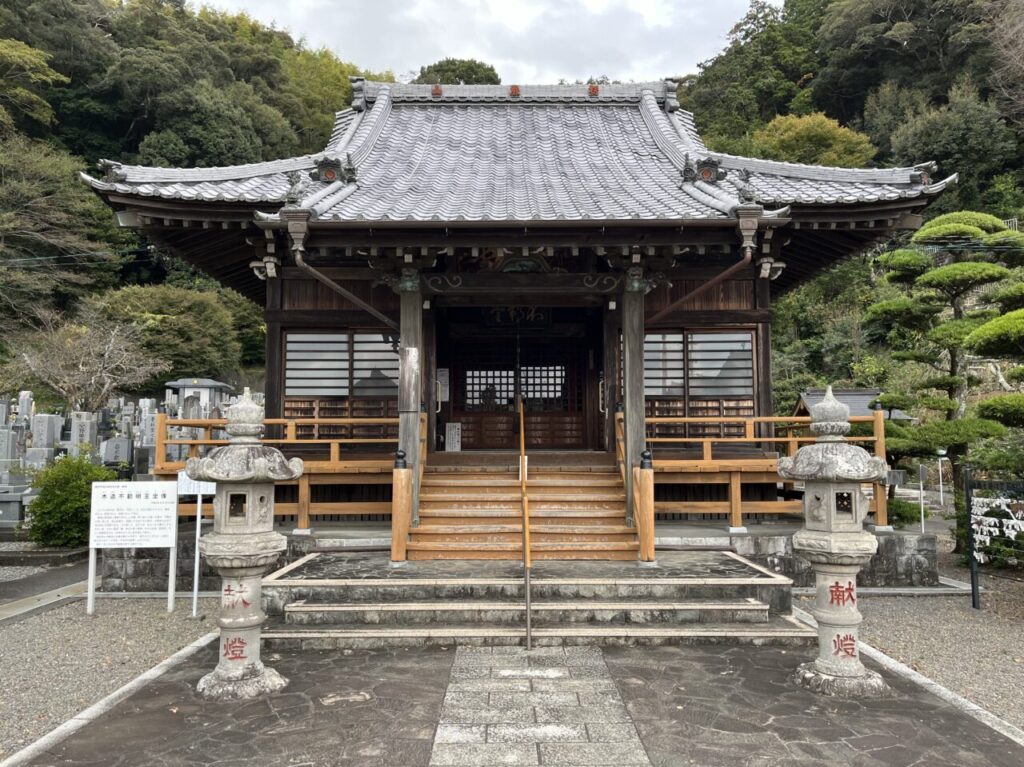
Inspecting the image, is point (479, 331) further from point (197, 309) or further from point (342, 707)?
point (197, 309)

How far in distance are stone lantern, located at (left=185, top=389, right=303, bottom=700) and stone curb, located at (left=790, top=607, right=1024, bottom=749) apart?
143 cm

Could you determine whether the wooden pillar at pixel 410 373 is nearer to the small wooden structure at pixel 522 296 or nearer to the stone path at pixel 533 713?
the small wooden structure at pixel 522 296

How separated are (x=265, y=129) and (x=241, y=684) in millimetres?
43691

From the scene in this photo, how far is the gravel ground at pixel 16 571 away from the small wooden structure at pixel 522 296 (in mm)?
3451

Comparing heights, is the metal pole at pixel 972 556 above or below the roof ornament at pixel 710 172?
below

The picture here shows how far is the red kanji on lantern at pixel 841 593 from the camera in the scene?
15.8ft

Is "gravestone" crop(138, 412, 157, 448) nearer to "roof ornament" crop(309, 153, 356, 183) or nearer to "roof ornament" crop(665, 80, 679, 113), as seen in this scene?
"roof ornament" crop(309, 153, 356, 183)

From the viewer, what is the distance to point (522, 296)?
805cm

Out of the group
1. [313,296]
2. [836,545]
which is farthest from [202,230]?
[836,545]

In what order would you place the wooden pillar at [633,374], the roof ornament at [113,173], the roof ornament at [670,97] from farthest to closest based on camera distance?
the roof ornament at [670,97] < the roof ornament at [113,173] < the wooden pillar at [633,374]

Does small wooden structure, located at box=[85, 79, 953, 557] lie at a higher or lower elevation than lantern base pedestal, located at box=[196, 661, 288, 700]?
higher

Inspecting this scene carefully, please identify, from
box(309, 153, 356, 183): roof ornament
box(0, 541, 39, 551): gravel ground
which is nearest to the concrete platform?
box(309, 153, 356, 183): roof ornament

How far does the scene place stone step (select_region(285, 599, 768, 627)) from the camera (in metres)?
5.92

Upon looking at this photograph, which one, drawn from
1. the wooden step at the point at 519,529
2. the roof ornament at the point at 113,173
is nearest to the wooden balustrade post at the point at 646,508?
the wooden step at the point at 519,529
